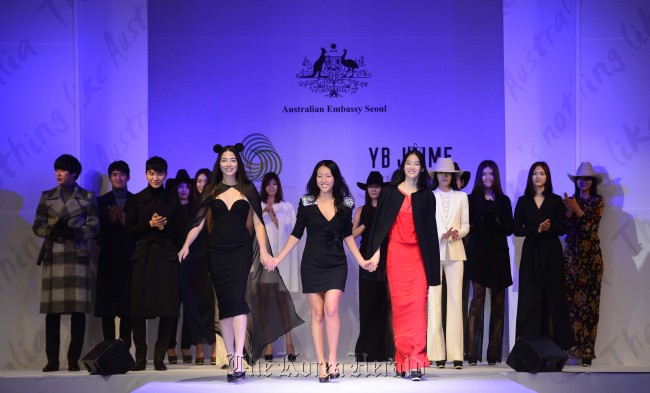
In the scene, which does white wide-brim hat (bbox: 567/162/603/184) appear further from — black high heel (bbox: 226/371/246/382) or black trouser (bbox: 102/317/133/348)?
black trouser (bbox: 102/317/133/348)

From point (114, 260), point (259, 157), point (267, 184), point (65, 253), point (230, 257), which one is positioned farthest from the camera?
point (259, 157)

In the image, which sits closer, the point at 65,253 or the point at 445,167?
the point at 65,253

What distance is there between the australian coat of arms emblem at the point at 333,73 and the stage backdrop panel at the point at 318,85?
12 millimetres

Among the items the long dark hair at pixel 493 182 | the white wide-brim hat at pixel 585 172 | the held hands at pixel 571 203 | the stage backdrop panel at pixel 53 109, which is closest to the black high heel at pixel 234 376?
the stage backdrop panel at pixel 53 109

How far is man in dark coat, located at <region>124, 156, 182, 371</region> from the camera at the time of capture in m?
7.50

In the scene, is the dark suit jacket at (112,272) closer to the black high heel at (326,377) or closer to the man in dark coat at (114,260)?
the man in dark coat at (114,260)

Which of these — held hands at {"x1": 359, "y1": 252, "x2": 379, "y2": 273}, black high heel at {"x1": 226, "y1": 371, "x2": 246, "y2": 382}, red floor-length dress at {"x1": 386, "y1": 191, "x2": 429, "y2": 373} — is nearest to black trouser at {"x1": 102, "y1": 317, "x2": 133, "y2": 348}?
black high heel at {"x1": 226, "y1": 371, "x2": 246, "y2": 382}

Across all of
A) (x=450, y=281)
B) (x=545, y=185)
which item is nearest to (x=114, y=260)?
(x=450, y=281)

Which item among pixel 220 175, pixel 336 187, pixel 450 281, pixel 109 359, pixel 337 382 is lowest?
pixel 337 382

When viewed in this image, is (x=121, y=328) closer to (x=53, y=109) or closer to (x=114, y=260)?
(x=114, y=260)

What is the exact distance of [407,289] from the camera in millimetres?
7090

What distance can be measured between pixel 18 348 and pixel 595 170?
19.4 feet

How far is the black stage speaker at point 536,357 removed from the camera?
23.0 feet

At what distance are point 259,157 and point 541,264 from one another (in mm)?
3495
